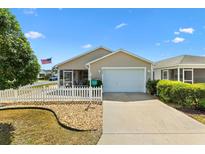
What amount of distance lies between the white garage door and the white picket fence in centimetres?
546

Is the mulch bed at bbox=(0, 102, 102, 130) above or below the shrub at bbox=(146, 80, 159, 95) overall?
below

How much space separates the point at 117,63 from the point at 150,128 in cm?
1167

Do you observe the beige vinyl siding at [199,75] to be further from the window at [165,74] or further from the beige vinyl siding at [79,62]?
the beige vinyl siding at [79,62]

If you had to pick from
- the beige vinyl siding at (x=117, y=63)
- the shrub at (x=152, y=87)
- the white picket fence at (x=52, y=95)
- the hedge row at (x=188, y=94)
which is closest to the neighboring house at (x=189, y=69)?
the beige vinyl siding at (x=117, y=63)

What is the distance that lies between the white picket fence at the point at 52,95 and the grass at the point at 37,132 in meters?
2.83

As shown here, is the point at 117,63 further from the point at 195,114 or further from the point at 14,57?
the point at 14,57

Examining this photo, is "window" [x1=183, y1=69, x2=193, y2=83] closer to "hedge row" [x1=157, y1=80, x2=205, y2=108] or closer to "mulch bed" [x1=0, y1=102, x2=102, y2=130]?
"hedge row" [x1=157, y1=80, x2=205, y2=108]

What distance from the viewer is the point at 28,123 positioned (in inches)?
359

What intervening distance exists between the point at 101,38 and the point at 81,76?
18.2 ft

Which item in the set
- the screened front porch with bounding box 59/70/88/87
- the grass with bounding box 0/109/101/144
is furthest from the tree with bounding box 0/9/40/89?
the screened front porch with bounding box 59/70/88/87

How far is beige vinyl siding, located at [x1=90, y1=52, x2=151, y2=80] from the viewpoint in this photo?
18.6 m

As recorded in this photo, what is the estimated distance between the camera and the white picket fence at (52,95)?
534 inches
